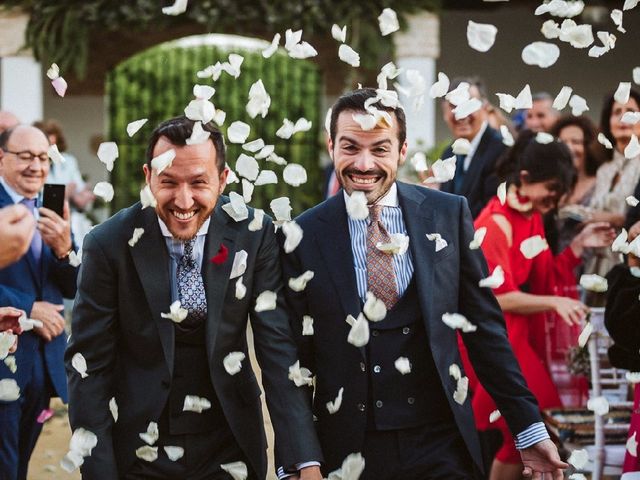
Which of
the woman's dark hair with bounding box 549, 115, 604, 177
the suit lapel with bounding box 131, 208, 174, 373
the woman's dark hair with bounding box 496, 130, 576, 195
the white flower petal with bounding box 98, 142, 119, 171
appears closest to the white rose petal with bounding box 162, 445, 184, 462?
the suit lapel with bounding box 131, 208, 174, 373

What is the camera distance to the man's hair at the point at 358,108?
3807 mm

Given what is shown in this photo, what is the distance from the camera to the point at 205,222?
3824 mm

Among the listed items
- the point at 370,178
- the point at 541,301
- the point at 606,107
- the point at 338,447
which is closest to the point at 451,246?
the point at 370,178

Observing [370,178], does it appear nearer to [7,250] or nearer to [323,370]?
Result: [323,370]

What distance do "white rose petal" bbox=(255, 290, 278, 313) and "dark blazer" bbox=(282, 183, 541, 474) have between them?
4.4 inches

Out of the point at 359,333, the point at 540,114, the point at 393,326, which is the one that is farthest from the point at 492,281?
the point at 540,114

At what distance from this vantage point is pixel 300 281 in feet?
12.5

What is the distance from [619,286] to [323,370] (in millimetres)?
1321

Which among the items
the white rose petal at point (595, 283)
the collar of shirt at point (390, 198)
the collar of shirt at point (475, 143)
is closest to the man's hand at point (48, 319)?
the collar of shirt at point (390, 198)

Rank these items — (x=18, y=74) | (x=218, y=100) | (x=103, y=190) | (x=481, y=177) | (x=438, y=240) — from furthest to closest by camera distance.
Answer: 1. (x=218, y=100)
2. (x=18, y=74)
3. (x=481, y=177)
4. (x=103, y=190)
5. (x=438, y=240)

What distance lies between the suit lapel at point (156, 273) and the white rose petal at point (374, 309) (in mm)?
600

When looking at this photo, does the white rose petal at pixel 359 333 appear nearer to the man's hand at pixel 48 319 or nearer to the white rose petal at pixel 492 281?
the white rose petal at pixel 492 281

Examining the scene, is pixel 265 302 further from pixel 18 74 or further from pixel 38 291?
pixel 18 74

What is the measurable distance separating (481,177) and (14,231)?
156 inches
